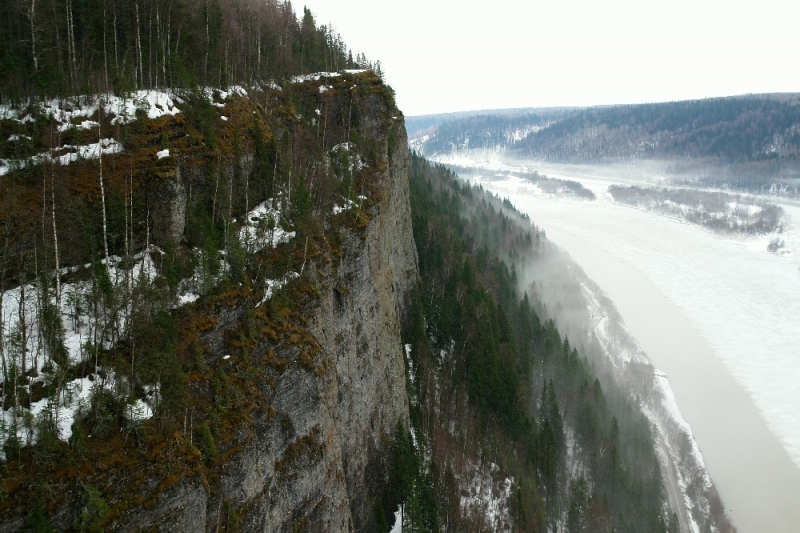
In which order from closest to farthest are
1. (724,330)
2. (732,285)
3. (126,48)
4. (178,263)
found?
(178,263)
(126,48)
(724,330)
(732,285)

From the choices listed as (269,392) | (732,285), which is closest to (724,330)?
(732,285)

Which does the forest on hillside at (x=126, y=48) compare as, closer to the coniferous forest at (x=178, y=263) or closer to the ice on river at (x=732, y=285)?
the coniferous forest at (x=178, y=263)

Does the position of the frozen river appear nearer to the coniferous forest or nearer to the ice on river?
the ice on river

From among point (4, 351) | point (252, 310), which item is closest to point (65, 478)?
point (4, 351)

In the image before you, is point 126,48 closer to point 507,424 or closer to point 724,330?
point 507,424

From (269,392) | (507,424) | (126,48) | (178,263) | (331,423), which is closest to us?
(178,263)

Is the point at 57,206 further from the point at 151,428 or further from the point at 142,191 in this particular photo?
the point at 151,428

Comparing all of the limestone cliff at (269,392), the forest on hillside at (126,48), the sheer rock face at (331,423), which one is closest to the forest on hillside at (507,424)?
the sheer rock face at (331,423)
